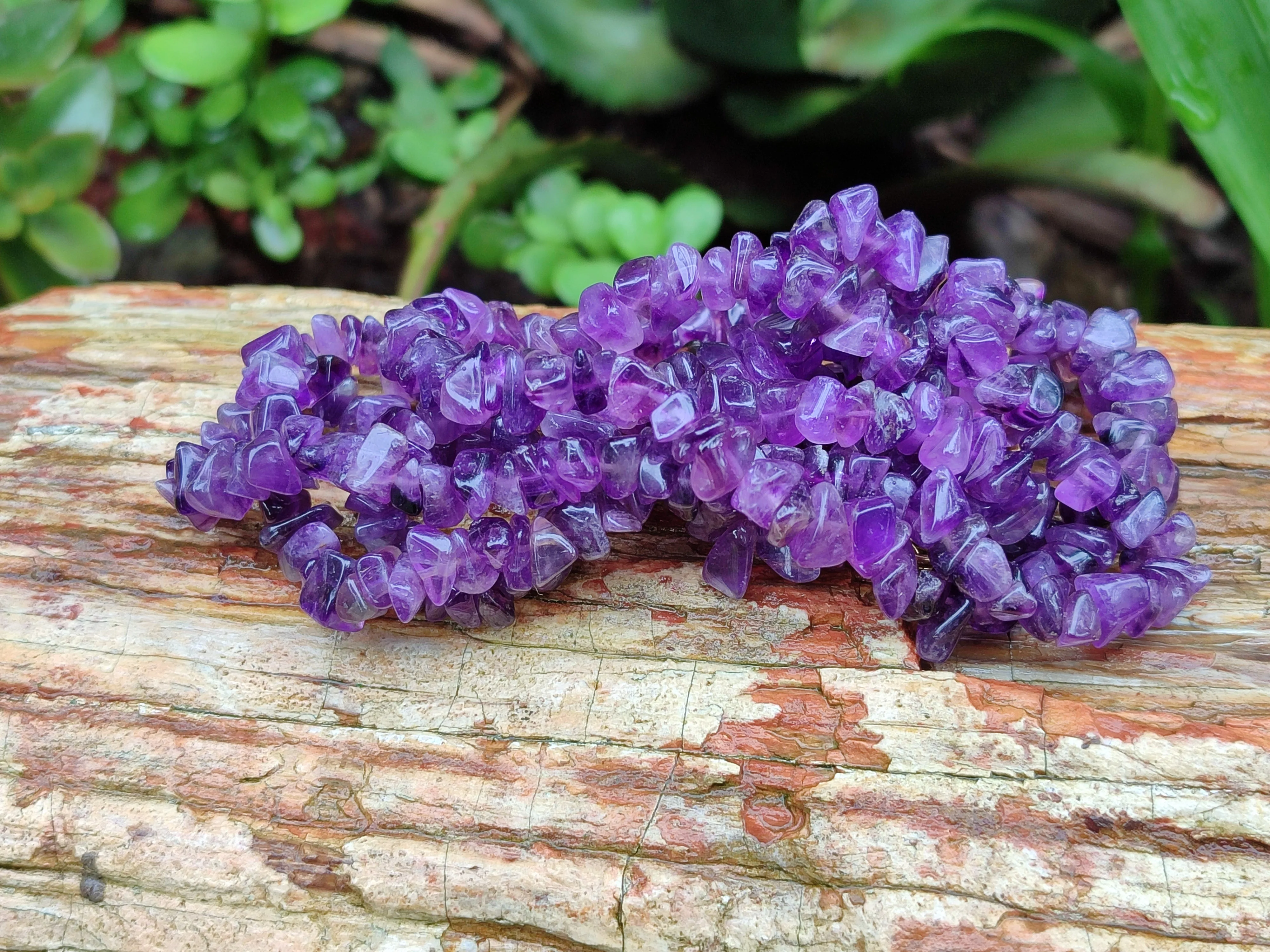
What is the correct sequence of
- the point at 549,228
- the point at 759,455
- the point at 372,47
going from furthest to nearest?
the point at 372,47, the point at 549,228, the point at 759,455

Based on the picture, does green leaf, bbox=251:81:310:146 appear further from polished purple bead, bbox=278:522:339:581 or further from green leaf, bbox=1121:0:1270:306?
green leaf, bbox=1121:0:1270:306

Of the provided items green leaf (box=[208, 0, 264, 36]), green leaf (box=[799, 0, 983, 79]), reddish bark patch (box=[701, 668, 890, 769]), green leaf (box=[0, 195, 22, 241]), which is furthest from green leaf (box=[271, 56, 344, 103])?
reddish bark patch (box=[701, 668, 890, 769])

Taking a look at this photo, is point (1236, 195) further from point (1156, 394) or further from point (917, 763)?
point (917, 763)

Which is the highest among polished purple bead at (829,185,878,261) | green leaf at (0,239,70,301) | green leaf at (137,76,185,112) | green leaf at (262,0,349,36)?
polished purple bead at (829,185,878,261)

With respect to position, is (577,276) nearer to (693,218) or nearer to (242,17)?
(693,218)

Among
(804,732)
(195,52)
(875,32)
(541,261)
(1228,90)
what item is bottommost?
(541,261)

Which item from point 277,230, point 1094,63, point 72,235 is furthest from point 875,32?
point 72,235

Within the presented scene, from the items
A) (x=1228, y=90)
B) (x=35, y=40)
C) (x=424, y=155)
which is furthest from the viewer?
(x=424, y=155)
